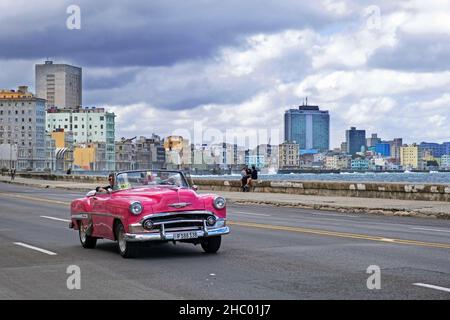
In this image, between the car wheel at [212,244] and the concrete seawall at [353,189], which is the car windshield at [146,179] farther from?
the concrete seawall at [353,189]

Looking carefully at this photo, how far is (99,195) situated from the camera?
15.7 m

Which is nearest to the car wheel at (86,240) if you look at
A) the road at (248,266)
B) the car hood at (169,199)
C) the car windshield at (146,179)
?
the road at (248,266)

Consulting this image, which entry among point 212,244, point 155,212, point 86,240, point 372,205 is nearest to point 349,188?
point 372,205

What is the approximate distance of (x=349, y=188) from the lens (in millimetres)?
39406

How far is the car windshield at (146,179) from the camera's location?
15.3 meters

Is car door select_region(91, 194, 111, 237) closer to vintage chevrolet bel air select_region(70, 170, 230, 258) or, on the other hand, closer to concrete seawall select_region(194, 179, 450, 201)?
vintage chevrolet bel air select_region(70, 170, 230, 258)

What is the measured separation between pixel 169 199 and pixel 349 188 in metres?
26.4

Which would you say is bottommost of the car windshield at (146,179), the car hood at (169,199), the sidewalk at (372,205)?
the sidewalk at (372,205)

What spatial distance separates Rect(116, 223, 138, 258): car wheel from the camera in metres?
14.1

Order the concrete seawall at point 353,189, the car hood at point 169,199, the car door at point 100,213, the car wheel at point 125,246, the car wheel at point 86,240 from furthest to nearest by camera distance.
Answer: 1. the concrete seawall at point 353,189
2. the car wheel at point 86,240
3. the car door at point 100,213
4. the car wheel at point 125,246
5. the car hood at point 169,199

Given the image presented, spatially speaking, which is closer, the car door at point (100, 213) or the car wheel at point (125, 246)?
the car wheel at point (125, 246)
